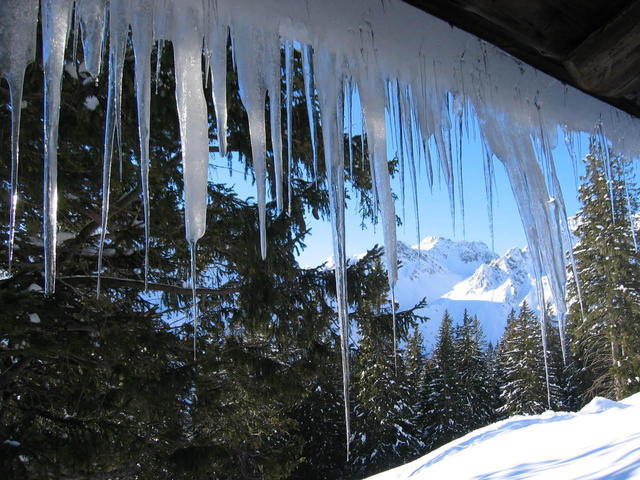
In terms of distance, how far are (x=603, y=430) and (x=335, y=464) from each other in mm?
24665

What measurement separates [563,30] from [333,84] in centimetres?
74

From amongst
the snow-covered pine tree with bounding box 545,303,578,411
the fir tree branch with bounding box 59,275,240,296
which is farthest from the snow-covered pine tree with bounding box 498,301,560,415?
the fir tree branch with bounding box 59,275,240,296

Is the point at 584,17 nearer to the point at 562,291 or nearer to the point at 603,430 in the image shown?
the point at 562,291

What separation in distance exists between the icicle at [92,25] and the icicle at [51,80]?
9 cm

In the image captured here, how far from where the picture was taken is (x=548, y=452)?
15.3 feet

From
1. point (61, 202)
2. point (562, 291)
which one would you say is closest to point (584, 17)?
point (562, 291)

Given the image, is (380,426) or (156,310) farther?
(380,426)

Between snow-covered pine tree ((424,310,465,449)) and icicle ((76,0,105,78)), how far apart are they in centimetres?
3245

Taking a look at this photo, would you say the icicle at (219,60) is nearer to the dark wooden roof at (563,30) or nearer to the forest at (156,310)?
the dark wooden roof at (563,30)

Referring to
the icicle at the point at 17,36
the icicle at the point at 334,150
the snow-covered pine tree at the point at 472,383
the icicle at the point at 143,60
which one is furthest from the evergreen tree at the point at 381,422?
the icicle at the point at 17,36

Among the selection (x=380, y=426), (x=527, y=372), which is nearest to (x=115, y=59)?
(x=380, y=426)

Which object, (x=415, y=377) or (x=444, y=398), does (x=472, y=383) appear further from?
(x=415, y=377)

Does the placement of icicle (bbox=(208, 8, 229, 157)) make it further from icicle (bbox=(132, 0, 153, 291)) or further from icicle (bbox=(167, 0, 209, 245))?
icicle (bbox=(132, 0, 153, 291))

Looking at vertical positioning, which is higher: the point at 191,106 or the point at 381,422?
the point at 191,106
